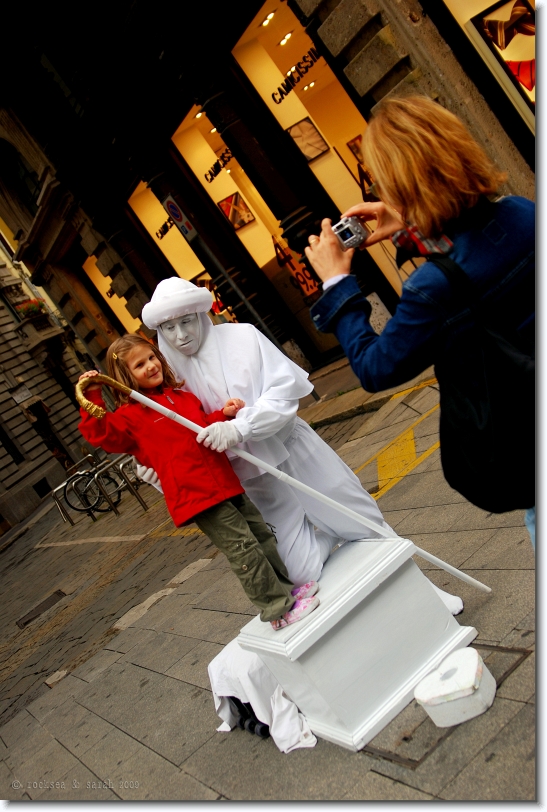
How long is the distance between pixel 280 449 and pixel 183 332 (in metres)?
0.68

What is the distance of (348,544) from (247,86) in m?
9.65

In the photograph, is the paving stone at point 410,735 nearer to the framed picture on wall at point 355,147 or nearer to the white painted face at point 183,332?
the white painted face at point 183,332

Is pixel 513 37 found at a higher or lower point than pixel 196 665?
higher

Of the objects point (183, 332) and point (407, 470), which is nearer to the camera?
point (183, 332)

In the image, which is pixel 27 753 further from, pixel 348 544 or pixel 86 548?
pixel 86 548

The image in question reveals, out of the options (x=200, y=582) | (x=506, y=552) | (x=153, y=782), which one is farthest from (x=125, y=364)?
(x=200, y=582)

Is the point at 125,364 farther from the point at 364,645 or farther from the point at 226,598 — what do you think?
the point at 226,598

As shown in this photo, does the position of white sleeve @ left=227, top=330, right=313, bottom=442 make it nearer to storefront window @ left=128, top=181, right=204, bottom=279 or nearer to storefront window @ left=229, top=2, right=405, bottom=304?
storefront window @ left=229, top=2, right=405, bottom=304

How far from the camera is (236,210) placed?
43.7ft

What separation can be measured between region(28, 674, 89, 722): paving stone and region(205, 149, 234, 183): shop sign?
945 centimetres

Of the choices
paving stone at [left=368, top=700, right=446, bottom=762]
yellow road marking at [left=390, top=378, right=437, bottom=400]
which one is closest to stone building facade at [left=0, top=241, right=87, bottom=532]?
yellow road marking at [left=390, top=378, right=437, bottom=400]

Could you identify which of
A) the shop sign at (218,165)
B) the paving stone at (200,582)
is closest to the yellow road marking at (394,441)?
the paving stone at (200,582)

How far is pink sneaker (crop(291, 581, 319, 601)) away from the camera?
3092 millimetres

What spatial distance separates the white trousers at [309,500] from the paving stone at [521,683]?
0.87m
